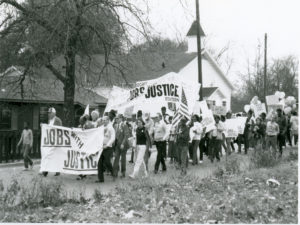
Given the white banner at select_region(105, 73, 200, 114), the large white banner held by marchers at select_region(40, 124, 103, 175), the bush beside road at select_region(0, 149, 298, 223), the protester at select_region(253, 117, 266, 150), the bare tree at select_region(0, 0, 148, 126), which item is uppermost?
the bare tree at select_region(0, 0, 148, 126)

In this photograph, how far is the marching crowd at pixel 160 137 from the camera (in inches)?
577

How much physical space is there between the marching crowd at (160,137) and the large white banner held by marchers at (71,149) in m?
0.25

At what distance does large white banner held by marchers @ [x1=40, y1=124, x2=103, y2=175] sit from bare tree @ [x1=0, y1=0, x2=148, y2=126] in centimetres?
273

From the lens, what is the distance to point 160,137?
52.8 feet

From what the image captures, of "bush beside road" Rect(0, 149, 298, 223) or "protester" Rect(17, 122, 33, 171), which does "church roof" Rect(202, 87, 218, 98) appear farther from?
"bush beside road" Rect(0, 149, 298, 223)

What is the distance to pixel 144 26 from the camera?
56.4 ft

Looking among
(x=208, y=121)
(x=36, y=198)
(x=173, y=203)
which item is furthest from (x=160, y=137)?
(x=36, y=198)

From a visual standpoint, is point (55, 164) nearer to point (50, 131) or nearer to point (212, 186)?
point (50, 131)

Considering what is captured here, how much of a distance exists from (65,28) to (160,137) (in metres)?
4.52

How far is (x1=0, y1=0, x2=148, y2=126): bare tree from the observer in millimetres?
16156

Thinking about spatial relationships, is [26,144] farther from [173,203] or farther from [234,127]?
[234,127]

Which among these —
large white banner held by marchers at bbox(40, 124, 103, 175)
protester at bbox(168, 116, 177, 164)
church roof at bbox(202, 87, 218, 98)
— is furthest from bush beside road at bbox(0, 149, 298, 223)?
church roof at bbox(202, 87, 218, 98)

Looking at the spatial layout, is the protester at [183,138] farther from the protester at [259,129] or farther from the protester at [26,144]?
the protester at [259,129]

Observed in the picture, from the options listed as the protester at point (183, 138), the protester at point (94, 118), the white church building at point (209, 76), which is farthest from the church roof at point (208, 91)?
the protester at point (94, 118)
